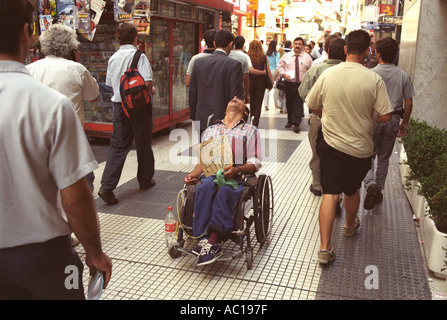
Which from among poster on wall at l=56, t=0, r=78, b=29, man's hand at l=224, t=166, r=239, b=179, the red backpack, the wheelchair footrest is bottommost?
the wheelchair footrest

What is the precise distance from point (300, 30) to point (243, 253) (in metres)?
42.7

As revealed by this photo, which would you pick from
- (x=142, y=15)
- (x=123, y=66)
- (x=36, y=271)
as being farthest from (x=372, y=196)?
(x=142, y=15)

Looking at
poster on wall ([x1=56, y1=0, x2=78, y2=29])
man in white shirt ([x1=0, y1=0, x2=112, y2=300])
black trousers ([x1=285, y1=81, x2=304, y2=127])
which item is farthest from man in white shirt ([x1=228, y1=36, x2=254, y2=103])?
man in white shirt ([x1=0, y1=0, x2=112, y2=300])

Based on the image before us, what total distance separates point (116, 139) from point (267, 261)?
247cm

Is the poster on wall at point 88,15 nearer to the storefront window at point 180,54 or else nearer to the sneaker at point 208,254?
the storefront window at point 180,54

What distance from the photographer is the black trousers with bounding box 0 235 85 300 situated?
1624mm

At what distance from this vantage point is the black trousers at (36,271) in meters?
1.62

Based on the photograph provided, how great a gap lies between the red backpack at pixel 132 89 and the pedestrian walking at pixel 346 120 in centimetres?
212

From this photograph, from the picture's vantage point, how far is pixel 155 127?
Result: 8453 millimetres

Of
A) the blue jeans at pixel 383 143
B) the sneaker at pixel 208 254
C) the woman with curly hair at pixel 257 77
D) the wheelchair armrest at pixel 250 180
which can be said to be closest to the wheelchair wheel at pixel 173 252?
the sneaker at pixel 208 254

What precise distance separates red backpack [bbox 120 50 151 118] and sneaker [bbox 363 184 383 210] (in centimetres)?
276

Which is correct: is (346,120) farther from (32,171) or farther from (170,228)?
(32,171)

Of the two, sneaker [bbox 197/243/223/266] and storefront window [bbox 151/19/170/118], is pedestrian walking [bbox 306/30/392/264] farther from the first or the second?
storefront window [bbox 151/19/170/118]
